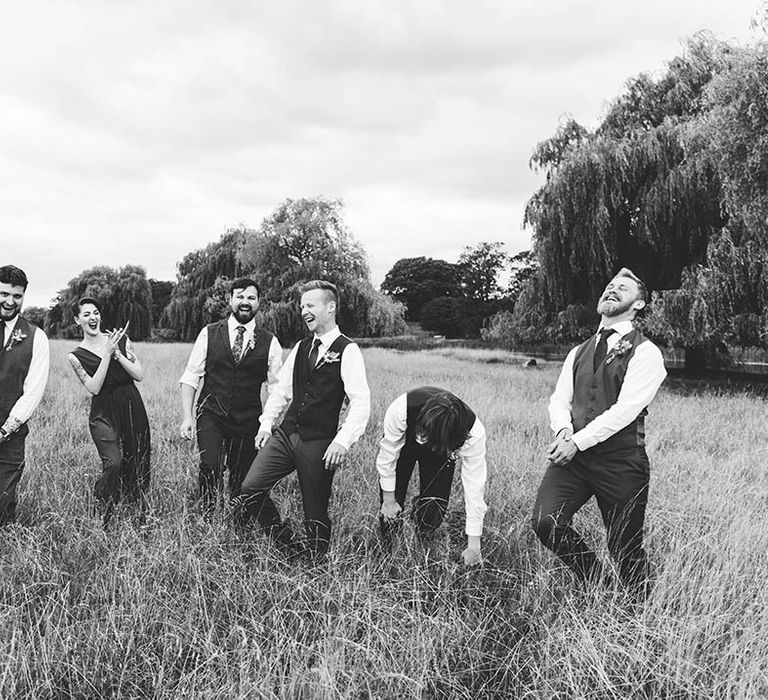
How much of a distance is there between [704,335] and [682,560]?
31.7 ft

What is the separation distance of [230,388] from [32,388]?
3.93 feet

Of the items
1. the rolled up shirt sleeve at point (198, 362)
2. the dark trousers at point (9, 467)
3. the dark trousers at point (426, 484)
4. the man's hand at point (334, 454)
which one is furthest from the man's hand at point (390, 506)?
the dark trousers at point (9, 467)

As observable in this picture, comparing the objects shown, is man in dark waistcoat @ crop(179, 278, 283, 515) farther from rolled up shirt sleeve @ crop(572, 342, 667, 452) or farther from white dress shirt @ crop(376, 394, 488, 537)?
rolled up shirt sleeve @ crop(572, 342, 667, 452)

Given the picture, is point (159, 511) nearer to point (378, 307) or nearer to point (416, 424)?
point (416, 424)

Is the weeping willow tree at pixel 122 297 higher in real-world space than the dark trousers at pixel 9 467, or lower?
higher

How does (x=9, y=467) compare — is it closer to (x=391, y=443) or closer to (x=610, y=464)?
(x=391, y=443)

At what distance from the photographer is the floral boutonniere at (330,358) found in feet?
12.1

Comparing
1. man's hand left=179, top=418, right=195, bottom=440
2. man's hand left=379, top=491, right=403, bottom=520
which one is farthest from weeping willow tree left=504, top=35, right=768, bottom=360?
man's hand left=179, top=418, right=195, bottom=440

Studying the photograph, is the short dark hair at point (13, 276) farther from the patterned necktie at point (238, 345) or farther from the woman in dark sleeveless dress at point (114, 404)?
the patterned necktie at point (238, 345)

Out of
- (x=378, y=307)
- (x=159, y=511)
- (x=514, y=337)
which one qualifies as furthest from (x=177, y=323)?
(x=159, y=511)

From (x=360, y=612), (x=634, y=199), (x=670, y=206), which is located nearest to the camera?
(x=360, y=612)

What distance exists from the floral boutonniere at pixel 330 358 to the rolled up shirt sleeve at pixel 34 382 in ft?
5.39

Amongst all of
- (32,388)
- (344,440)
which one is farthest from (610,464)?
(32,388)

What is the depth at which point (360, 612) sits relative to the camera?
2.94m
